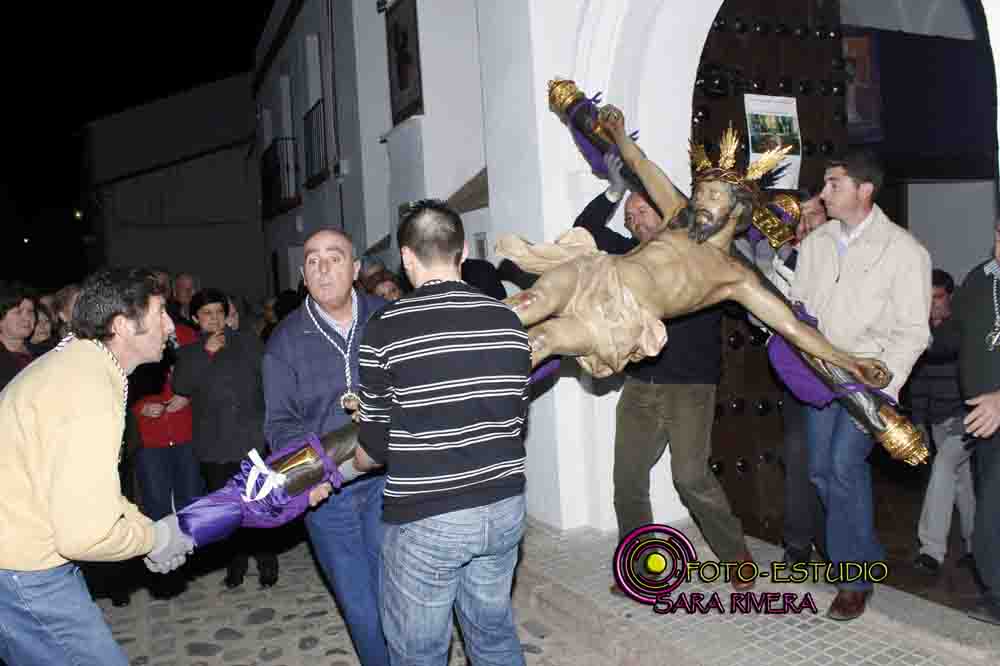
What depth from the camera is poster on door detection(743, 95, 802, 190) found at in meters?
5.03

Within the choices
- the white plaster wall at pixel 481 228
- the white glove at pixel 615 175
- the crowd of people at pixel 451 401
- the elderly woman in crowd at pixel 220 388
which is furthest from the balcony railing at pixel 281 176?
the white glove at pixel 615 175

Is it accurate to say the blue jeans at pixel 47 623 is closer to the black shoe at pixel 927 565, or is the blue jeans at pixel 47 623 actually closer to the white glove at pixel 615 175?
the white glove at pixel 615 175

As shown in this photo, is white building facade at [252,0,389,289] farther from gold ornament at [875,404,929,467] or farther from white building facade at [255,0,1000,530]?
gold ornament at [875,404,929,467]

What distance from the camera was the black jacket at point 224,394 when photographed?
5.18 metres

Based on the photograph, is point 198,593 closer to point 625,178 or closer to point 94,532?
point 94,532

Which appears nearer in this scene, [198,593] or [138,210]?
[198,593]

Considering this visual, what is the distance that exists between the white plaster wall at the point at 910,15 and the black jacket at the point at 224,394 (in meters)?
6.97

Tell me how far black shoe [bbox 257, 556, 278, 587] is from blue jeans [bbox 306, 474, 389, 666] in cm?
202

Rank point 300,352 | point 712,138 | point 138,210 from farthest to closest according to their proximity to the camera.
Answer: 1. point 138,210
2. point 712,138
3. point 300,352

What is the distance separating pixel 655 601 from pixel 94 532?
8.78ft

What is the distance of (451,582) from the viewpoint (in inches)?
105

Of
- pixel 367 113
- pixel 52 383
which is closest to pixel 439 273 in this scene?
pixel 52 383

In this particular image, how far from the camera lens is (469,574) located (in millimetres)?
2756

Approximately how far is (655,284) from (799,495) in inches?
75.7
